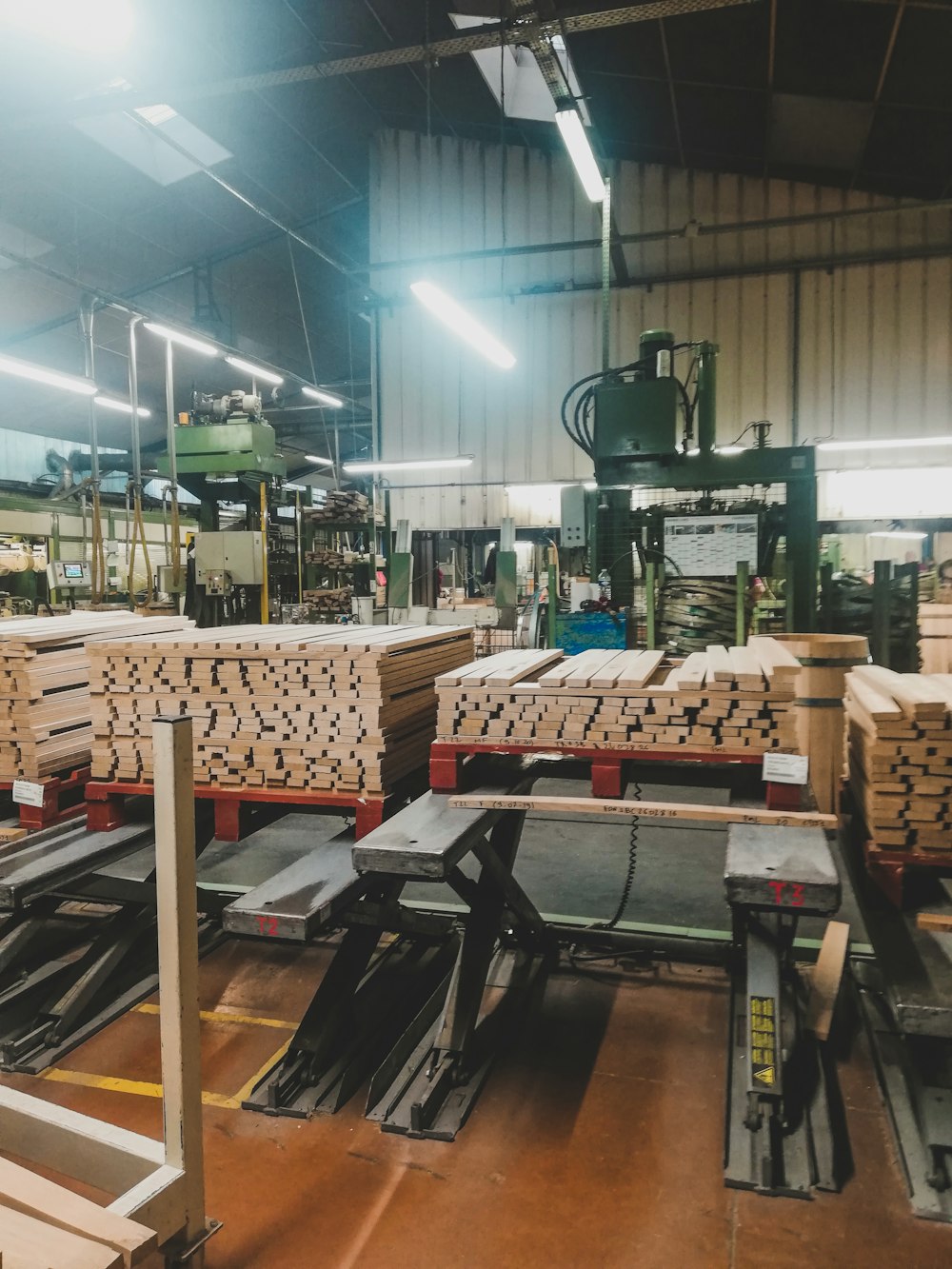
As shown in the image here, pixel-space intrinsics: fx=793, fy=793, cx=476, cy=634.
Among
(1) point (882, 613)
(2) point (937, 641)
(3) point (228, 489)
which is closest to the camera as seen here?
(2) point (937, 641)

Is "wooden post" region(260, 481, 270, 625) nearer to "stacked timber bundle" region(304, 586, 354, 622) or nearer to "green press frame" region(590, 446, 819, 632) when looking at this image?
"stacked timber bundle" region(304, 586, 354, 622)

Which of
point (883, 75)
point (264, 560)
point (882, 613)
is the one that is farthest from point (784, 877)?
point (883, 75)

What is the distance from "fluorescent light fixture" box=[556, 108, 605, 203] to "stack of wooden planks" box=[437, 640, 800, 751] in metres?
5.13

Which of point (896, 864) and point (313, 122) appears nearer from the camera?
point (896, 864)

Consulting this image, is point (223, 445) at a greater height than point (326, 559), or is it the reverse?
point (223, 445)

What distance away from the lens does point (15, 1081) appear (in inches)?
137

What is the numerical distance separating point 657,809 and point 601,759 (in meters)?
0.34

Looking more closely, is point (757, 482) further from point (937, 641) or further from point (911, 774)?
point (911, 774)

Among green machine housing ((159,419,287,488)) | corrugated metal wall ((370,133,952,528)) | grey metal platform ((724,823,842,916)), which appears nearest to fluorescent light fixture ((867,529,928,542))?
corrugated metal wall ((370,133,952,528))

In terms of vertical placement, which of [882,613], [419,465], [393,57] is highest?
[393,57]

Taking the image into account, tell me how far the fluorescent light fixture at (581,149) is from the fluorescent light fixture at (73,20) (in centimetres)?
374

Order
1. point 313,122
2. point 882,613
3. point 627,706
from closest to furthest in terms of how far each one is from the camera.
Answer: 1. point 627,706
2. point 882,613
3. point 313,122

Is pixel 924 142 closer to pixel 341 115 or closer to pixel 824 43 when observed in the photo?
pixel 824 43

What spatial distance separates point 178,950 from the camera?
7.00ft
